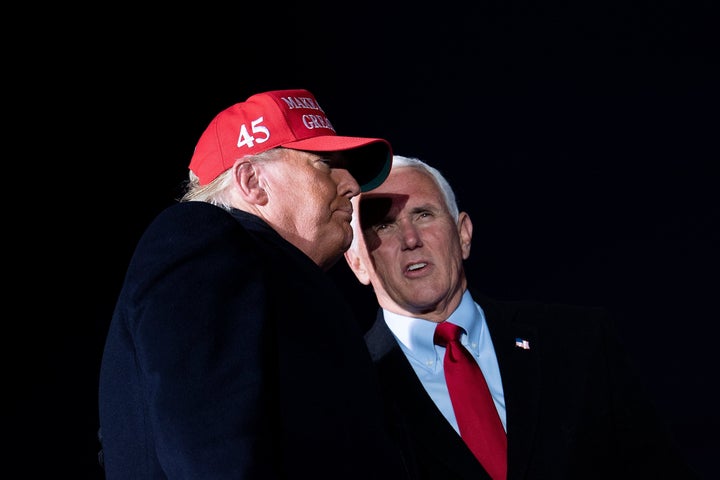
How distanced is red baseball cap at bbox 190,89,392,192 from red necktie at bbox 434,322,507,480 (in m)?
0.50

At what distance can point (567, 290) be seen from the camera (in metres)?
2.80

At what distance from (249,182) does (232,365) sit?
16.8 inches

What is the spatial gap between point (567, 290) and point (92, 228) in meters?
1.57

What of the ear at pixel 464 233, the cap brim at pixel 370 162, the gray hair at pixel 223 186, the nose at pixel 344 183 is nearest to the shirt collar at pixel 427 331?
the ear at pixel 464 233

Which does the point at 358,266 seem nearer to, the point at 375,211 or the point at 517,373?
the point at 375,211

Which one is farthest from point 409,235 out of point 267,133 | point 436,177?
point 267,133

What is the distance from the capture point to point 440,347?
178 centimetres

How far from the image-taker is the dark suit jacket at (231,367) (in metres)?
0.87

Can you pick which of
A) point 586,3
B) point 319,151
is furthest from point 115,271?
point 586,3

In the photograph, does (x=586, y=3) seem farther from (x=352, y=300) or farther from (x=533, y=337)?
(x=533, y=337)

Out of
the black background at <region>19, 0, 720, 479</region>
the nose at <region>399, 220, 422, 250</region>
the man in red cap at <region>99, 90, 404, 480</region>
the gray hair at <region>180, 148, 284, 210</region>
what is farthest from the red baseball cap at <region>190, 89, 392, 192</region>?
the black background at <region>19, 0, 720, 479</region>

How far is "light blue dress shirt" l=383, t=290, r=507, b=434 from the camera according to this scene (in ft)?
5.61

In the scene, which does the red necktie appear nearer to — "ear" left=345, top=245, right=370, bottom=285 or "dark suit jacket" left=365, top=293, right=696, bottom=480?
"dark suit jacket" left=365, top=293, right=696, bottom=480

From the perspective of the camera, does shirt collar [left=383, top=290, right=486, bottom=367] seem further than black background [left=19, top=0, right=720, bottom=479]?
No
